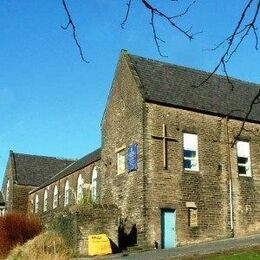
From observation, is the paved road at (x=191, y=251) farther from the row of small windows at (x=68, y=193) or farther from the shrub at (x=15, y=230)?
the row of small windows at (x=68, y=193)

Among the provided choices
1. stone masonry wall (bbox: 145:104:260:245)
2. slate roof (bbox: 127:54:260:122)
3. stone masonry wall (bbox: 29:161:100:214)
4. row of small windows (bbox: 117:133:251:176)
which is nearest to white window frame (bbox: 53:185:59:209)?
stone masonry wall (bbox: 29:161:100:214)

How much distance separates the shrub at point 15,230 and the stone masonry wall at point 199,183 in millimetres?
5770

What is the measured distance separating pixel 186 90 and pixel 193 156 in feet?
13.5

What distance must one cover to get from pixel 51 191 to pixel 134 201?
73.1 feet

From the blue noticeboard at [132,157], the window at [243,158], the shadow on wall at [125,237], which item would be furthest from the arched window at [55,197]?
the window at [243,158]

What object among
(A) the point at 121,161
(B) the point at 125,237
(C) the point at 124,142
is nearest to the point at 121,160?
(A) the point at 121,161

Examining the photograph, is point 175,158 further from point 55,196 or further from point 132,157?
point 55,196

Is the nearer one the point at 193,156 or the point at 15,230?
the point at 15,230

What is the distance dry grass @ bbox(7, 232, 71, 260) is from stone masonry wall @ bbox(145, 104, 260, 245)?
578 centimetres

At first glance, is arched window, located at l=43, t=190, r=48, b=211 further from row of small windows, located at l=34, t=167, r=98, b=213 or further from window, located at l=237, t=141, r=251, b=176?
window, located at l=237, t=141, r=251, b=176

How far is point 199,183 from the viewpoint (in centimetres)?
2619

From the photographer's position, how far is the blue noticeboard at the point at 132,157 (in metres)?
26.3

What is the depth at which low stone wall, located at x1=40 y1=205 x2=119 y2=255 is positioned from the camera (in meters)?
22.7

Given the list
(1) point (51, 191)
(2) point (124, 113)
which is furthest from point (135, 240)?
(1) point (51, 191)
